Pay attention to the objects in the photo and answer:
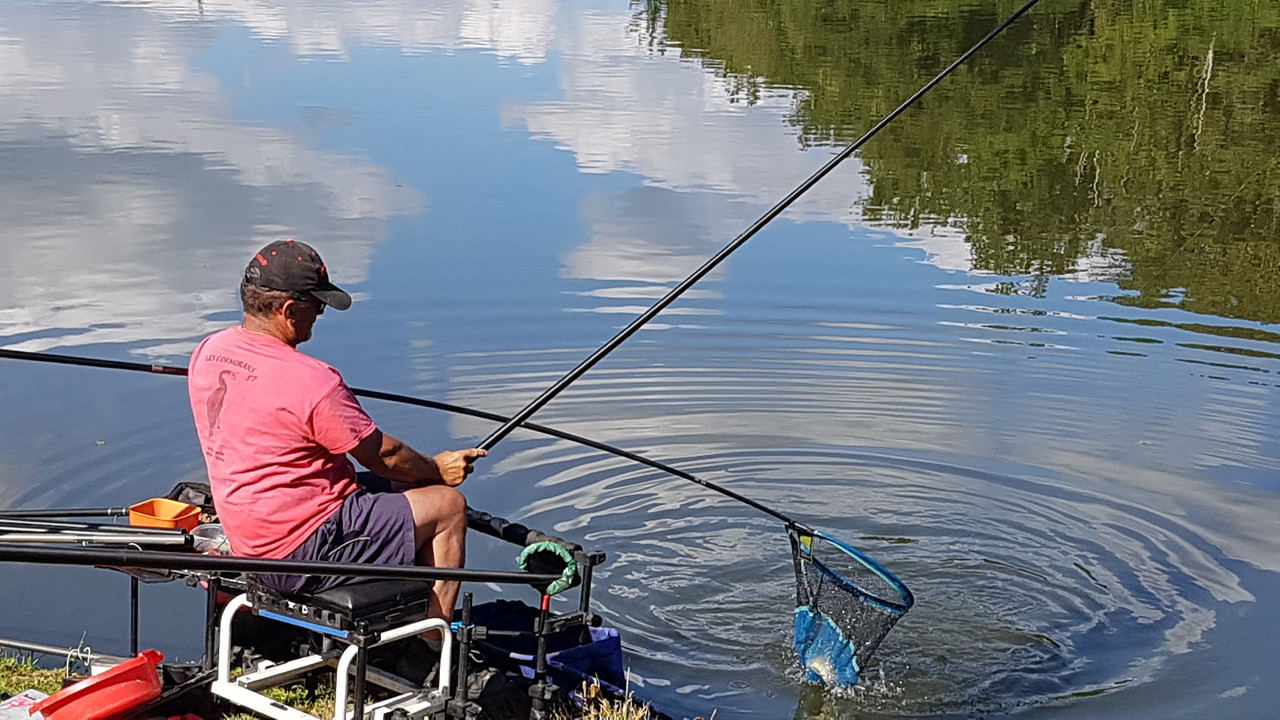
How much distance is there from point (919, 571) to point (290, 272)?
4050mm

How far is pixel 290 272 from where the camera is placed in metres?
4.84

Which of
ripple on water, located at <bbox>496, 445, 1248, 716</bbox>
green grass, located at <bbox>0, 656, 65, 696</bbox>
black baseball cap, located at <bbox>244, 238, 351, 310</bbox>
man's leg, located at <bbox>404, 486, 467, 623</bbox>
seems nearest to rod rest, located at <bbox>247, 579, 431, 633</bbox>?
man's leg, located at <bbox>404, 486, 467, 623</bbox>

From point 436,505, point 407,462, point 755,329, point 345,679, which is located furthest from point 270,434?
point 755,329

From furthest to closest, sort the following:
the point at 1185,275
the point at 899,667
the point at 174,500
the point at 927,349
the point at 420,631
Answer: the point at 1185,275
the point at 927,349
the point at 899,667
the point at 174,500
the point at 420,631

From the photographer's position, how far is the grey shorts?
15.6 feet

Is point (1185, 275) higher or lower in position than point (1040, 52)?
lower

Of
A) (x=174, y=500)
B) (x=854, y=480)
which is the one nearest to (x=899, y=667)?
(x=854, y=480)

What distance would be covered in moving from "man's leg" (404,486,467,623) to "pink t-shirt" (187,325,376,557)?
10.5 inches

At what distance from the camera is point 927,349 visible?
37.8ft

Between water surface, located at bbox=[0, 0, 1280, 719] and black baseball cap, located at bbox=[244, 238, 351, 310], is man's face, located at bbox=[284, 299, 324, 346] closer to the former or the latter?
black baseball cap, located at bbox=[244, 238, 351, 310]

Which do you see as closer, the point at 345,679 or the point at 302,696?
the point at 345,679

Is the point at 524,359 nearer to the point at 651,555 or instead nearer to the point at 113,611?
the point at 651,555

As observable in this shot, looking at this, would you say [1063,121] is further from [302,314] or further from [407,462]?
[302,314]

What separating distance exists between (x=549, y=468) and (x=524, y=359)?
2.16 m
